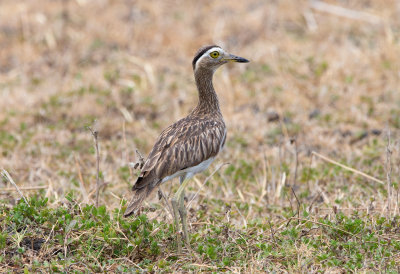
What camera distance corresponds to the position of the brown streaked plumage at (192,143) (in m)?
4.91

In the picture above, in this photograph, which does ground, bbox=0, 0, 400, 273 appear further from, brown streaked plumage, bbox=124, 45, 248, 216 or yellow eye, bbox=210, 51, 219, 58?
yellow eye, bbox=210, 51, 219, 58

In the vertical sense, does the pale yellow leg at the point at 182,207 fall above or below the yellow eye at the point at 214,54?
below

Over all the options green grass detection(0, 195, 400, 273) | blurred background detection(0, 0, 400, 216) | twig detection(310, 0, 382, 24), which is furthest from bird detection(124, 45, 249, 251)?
twig detection(310, 0, 382, 24)

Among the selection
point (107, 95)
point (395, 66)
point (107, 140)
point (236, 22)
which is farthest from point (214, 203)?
point (236, 22)

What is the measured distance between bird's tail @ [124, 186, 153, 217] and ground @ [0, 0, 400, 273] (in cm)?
23

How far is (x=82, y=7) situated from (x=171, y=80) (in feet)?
12.7

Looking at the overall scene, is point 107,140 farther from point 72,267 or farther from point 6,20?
point 6,20

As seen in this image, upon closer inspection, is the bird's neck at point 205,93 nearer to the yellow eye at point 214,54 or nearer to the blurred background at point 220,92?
the yellow eye at point 214,54

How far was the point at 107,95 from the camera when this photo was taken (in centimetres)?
946

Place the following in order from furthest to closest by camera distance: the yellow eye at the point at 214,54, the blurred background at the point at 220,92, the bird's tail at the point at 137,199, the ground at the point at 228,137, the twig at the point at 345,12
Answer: the twig at the point at 345,12
the blurred background at the point at 220,92
the yellow eye at the point at 214,54
the ground at the point at 228,137
the bird's tail at the point at 137,199

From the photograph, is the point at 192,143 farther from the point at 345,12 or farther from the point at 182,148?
the point at 345,12

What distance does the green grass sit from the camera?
15.3ft

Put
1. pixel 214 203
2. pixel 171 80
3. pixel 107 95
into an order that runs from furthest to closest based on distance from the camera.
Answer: pixel 171 80, pixel 107 95, pixel 214 203

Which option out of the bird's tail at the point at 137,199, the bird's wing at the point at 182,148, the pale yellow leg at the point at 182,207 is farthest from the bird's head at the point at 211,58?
the bird's tail at the point at 137,199
